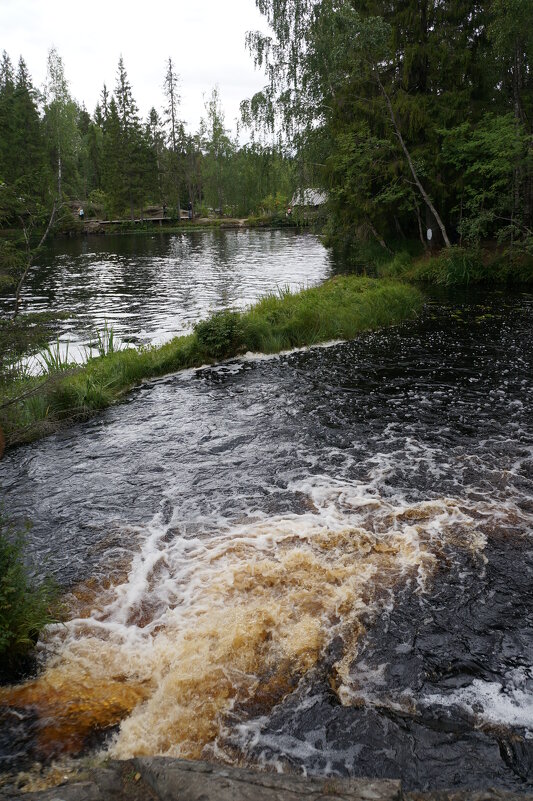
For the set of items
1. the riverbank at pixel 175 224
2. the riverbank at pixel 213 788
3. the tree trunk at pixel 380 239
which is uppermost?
Answer: the riverbank at pixel 175 224

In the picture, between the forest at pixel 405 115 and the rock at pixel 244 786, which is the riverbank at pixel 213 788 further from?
the forest at pixel 405 115

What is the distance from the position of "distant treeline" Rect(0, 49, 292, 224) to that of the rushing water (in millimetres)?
41695

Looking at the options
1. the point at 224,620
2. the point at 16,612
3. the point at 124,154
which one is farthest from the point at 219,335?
the point at 124,154

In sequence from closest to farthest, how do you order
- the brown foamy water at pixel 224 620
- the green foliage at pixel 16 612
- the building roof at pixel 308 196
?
the brown foamy water at pixel 224 620, the green foliage at pixel 16 612, the building roof at pixel 308 196

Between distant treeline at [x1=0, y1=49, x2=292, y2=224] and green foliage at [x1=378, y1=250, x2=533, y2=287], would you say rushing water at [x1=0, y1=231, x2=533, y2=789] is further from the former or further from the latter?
distant treeline at [x1=0, y1=49, x2=292, y2=224]

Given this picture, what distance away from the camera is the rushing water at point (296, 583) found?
3652 mm

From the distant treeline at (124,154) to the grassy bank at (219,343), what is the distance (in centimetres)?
3317

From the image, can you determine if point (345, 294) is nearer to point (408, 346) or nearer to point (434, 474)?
point (408, 346)

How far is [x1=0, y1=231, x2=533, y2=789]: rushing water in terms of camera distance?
12.0 feet

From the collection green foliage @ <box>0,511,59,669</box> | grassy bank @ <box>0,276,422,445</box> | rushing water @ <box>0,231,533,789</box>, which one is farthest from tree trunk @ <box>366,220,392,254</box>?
green foliage @ <box>0,511,59,669</box>

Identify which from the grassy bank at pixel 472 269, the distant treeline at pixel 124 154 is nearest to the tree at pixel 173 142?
the distant treeline at pixel 124 154

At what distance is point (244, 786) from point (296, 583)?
8.46ft

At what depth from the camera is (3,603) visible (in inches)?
161

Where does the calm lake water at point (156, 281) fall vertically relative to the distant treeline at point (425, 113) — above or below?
below
